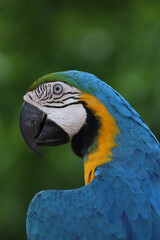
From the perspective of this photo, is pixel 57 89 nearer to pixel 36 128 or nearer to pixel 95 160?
pixel 36 128

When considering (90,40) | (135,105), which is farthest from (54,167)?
(90,40)

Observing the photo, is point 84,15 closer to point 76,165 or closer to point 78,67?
point 78,67

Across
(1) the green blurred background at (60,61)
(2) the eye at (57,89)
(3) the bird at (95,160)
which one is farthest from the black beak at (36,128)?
(1) the green blurred background at (60,61)

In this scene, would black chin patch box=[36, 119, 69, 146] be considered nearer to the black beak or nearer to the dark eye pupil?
the black beak

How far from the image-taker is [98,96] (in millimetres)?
1503

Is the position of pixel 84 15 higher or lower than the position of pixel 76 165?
higher

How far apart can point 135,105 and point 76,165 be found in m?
0.51

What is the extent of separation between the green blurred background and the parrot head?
885 mm

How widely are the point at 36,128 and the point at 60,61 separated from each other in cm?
132

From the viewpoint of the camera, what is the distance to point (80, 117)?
155 centimetres

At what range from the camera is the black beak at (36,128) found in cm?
157

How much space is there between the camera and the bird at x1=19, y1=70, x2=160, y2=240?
49.3 inches

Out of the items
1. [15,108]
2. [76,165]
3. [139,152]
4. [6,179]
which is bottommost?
[6,179]

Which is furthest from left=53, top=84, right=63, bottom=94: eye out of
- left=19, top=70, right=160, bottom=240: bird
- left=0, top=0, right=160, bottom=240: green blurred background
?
left=0, top=0, right=160, bottom=240: green blurred background
